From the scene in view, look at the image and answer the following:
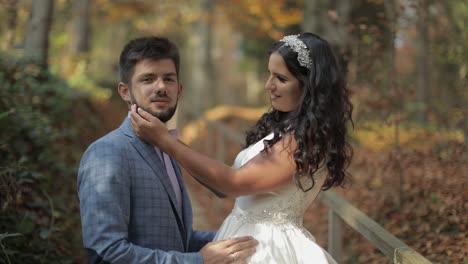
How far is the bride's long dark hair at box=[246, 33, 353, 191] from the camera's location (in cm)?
282

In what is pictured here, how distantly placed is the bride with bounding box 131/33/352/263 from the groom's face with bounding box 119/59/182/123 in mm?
91

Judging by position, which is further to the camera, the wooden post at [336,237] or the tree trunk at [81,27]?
the tree trunk at [81,27]

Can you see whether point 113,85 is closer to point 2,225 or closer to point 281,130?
point 2,225

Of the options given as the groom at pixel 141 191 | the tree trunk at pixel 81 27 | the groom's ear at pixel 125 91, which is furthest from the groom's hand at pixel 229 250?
the tree trunk at pixel 81 27

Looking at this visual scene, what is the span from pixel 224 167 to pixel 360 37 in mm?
5217

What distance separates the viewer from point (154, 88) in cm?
279

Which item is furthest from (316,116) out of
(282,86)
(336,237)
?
(336,237)

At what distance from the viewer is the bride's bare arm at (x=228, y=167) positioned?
2639 mm

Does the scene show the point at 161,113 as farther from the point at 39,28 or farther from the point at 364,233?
the point at 39,28

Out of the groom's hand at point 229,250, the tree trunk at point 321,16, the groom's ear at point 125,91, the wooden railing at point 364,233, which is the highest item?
the tree trunk at point 321,16

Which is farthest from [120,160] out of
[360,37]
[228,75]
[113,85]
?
[228,75]

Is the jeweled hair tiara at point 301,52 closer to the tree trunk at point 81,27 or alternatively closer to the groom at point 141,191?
the groom at point 141,191

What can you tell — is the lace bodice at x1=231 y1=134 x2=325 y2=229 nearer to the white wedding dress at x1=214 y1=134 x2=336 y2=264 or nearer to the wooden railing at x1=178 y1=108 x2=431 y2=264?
the white wedding dress at x1=214 y1=134 x2=336 y2=264

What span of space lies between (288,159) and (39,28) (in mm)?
7025
